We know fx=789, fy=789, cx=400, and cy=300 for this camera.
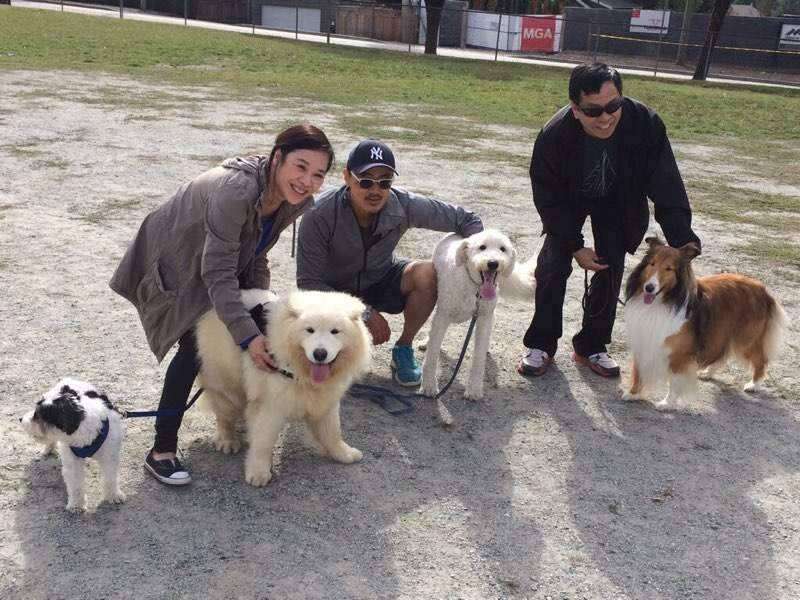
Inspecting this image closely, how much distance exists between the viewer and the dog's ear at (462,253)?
4.52 metres

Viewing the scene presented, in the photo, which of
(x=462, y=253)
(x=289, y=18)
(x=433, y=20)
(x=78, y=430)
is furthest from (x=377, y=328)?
(x=289, y=18)

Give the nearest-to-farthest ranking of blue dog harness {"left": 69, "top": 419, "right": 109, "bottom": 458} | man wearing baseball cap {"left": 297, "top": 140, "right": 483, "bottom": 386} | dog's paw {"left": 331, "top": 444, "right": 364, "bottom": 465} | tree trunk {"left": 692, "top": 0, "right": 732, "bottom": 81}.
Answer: blue dog harness {"left": 69, "top": 419, "right": 109, "bottom": 458} < dog's paw {"left": 331, "top": 444, "right": 364, "bottom": 465} < man wearing baseball cap {"left": 297, "top": 140, "right": 483, "bottom": 386} < tree trunk {"left": 692, "top": 0, "right": 732, "bottom": 81}

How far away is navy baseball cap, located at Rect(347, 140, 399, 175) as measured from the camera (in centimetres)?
424

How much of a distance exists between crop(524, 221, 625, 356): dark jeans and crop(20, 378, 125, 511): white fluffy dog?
2.79 meters

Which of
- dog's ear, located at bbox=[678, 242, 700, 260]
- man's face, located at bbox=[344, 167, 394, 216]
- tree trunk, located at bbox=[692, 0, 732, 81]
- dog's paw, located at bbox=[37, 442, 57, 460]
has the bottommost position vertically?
dog's paw, located at bbox=[37, 442, 57, 460]

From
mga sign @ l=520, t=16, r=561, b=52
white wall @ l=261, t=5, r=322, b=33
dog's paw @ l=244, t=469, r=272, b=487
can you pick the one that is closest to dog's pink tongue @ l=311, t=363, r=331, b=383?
dog's paw @ l=244, t=469, r=272, b=487

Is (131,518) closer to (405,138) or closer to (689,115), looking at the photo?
(405,138)

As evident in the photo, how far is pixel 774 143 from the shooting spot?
15.5m

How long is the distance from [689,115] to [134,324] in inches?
657

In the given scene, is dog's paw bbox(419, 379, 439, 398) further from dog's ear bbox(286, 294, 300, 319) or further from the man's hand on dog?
dog's ear bbox(286, 294, 300, 319)

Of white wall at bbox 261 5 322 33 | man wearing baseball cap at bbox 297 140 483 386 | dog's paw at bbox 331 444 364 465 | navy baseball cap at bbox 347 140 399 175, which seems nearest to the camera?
dog's paw at bbox 331 444 364 465

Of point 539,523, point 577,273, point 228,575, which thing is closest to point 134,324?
point 228,575

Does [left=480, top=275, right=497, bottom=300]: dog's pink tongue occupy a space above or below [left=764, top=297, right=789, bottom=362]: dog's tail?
above

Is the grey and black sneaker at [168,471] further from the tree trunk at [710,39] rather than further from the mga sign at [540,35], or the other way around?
the mga sign at [540,35]
